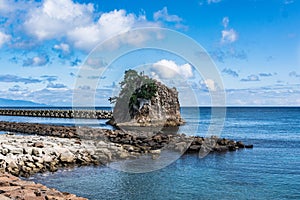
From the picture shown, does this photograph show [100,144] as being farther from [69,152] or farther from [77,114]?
[77,114]

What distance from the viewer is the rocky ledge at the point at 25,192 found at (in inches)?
546

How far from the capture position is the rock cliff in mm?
66062

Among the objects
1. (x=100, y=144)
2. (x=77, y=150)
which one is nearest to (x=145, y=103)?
(x=100, y=144)

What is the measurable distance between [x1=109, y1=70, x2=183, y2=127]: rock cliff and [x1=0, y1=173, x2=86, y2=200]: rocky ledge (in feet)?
158

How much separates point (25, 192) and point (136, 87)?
53.7 meters

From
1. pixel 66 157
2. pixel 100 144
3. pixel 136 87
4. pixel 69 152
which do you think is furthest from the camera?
pixel 136 87

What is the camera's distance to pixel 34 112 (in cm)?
11862

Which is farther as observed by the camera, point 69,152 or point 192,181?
point 69,152

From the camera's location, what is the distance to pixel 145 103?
218 ft

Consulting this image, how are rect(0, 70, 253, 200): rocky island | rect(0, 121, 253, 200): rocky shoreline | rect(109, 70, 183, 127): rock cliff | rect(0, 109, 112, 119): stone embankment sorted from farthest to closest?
rect(0, 109, 112, 119): stone embankment → rect(109, 70, 183, 127): rock cliff → rect(0, 70, 253, 200): rocky island → rect(0, 121, 253, 200): rocky shoreline

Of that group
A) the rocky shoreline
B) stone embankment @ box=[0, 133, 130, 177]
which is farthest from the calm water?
the rocky shoreline

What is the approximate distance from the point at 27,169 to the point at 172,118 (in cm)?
4959

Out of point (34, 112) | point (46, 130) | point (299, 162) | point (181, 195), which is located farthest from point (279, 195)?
point (34, 112)

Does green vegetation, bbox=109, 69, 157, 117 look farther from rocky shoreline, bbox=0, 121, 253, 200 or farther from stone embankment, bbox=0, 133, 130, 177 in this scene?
stone embankment, bbox=0, 133, 130, 177
